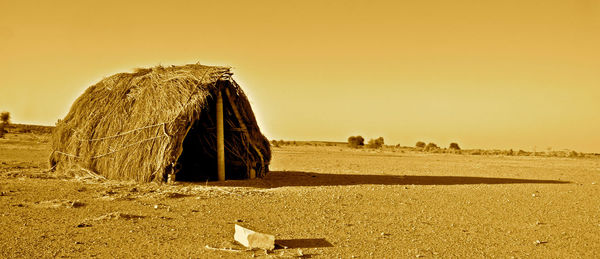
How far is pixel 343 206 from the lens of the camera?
963 centimetres

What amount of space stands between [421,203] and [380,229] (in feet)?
9.74

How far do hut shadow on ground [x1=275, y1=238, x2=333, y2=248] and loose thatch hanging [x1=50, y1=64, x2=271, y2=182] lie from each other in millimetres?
6307

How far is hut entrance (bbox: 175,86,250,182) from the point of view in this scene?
14477 mm

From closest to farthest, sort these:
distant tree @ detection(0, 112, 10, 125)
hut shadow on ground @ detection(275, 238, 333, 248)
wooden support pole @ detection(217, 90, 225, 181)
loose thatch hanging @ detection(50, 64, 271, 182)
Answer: hut shadow on ground @ detection(275, 238, 333, 248) < loose thatch hanging @ detection(50, 64, 271, 182) < wooden support pole @ detection(217, 90, 225, 181) < distant tree @ detection(0, 112, 10, 125)

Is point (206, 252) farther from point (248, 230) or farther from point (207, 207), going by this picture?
point (207, 207)

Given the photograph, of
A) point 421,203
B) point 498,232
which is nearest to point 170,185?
point 421,203

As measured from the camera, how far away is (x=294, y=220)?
820 cm

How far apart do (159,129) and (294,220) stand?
5.75m

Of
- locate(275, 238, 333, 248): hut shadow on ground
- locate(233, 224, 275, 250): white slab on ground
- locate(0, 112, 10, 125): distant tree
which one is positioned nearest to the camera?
locate(233, 224, 275, 250): white slab on ground

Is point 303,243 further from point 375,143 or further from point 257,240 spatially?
point 375,143

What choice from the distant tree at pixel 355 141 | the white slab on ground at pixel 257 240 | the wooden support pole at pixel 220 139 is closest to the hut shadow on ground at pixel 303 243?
the white slab on ground at pixel 257 240

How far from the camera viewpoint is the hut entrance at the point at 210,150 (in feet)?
47.5

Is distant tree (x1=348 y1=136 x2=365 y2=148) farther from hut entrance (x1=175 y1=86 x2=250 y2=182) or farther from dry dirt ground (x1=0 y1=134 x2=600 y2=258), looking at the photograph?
dry dirt ground (x1=0 y1=134 x2=600 y2=258)

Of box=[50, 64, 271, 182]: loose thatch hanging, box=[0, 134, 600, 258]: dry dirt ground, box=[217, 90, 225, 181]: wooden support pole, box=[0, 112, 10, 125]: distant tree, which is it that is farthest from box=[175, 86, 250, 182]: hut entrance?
box=[0, 112, 10, 125]: distant tree
